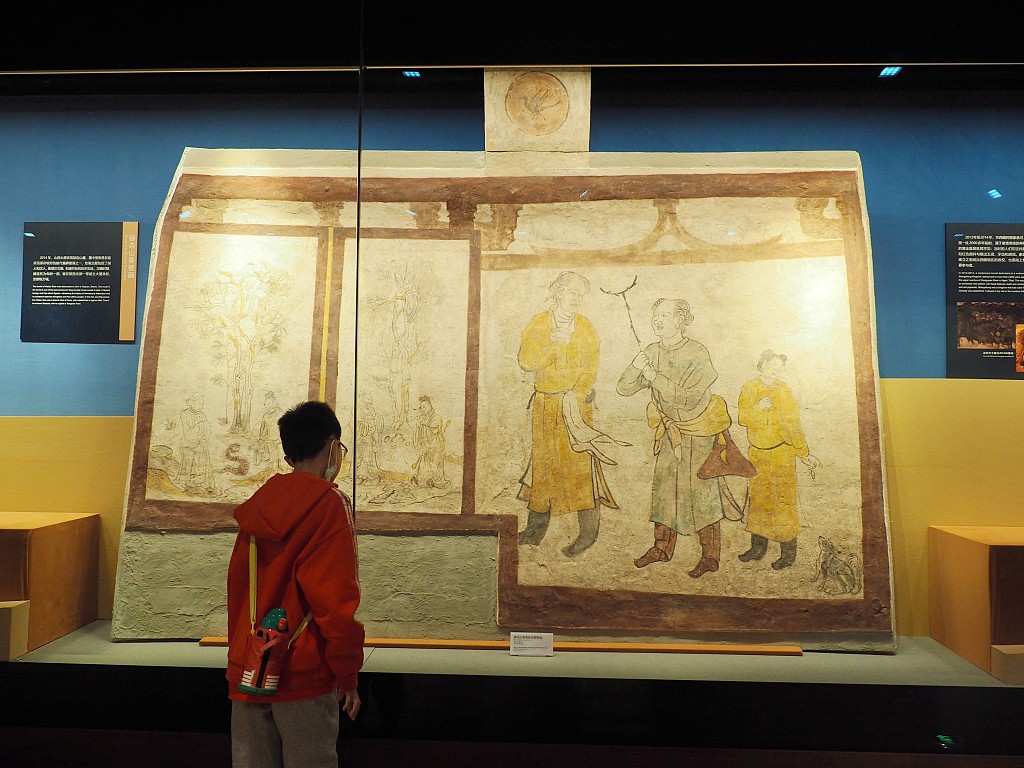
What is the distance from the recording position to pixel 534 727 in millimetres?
3016

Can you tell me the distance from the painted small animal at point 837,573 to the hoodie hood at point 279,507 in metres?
2.25

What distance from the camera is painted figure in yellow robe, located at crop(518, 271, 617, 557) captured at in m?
3.41

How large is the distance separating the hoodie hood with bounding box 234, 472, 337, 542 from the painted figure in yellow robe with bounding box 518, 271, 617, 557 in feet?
4.56

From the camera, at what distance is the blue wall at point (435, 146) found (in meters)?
3.29

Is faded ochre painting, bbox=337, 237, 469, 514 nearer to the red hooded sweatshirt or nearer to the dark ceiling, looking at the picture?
the dark ceiling

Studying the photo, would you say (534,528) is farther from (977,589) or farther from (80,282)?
(80,282)

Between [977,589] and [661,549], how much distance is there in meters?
1.27

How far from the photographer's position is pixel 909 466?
10.9ft

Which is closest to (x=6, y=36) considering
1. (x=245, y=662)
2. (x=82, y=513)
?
(x=82, y=513)

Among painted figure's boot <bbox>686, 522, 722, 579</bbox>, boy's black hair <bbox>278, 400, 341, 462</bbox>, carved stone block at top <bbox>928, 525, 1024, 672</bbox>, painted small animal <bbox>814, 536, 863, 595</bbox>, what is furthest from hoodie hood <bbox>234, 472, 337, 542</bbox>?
carved stone block at top <bbox>928, 525, 1024, 672</bbox>

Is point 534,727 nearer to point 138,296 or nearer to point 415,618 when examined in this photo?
point 415,618

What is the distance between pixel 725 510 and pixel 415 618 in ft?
4.77

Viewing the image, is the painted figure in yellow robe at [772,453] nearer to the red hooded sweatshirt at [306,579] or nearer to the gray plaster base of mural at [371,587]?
the gray plaster base of mural at [371,587]

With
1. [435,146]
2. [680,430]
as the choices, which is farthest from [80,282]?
[680,430]
